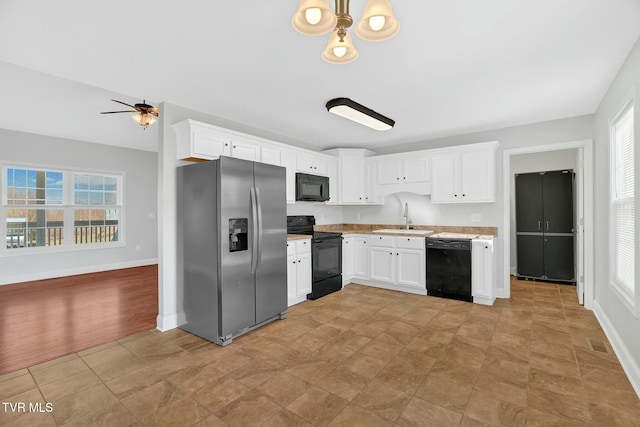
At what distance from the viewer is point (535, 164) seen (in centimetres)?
553

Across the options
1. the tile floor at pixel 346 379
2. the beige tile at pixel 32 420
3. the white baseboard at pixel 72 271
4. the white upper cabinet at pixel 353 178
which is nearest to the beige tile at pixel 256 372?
the tile floor at pixel 346 379

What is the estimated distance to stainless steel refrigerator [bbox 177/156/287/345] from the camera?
9.63ft

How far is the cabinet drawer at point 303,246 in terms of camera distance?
4121mm

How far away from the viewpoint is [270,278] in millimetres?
3422

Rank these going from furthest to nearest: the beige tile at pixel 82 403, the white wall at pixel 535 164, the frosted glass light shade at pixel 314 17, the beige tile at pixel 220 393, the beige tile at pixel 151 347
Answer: the white wall at pixel 535 164 < the beige tile at pixel 151 347 < the beige tile at pixel 220 393 < the beige tile at pixel 82 403 < the frosted glass light shade at pixel 314 17

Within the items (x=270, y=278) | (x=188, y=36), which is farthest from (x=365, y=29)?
(x=270, y=278)

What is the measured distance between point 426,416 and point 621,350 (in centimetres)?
194

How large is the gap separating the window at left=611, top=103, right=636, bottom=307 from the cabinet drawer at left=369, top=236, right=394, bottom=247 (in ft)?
8.23

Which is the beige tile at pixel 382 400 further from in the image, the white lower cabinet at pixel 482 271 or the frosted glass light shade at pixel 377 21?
the white lower cabinet at pixel 482 271

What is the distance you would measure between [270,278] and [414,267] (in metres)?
2.26

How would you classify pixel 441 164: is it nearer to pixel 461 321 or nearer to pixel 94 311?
pixel 461 321

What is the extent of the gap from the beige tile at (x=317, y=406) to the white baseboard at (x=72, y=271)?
5.93 metres

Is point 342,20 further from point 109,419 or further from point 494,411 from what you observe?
point 109,419

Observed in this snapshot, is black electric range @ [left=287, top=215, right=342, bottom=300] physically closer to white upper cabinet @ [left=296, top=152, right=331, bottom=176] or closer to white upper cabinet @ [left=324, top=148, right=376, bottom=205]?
white upper cabinet @ [left=296, top=152, right=331, bottom=176]
